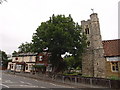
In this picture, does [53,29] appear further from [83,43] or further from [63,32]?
[83,43]

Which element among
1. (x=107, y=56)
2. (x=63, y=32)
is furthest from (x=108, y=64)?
(x=63, y=32)

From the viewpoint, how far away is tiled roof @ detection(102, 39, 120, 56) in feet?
87.9

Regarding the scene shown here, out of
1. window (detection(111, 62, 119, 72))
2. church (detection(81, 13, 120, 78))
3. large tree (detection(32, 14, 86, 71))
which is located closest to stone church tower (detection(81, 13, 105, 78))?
church (detection(81, 13, 120, 78))

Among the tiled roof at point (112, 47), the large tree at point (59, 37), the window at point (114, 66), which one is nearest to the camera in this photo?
the window at point (114, 66)

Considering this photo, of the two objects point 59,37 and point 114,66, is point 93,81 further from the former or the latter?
point 59,37

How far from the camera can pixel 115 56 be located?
86.2 ft

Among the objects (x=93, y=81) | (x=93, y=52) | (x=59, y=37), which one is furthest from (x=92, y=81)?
(x=59, y=37)

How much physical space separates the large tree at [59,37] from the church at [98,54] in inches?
109

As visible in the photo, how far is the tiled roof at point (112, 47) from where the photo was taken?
87.9 ft

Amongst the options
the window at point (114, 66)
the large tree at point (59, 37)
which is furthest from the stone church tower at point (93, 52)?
the large tree at point (59, 37)

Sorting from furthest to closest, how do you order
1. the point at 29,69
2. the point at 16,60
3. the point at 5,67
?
the point at 5,67 → the point at 16,60 → the point at 29,69

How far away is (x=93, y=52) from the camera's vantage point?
3089 centimetres

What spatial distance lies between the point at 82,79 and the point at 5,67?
50904mm

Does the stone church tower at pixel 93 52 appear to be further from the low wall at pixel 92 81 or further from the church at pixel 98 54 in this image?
the low wall at pixel 92 81
